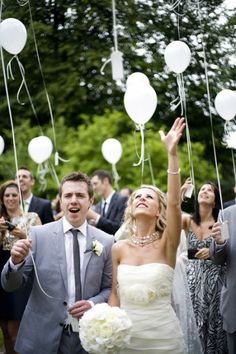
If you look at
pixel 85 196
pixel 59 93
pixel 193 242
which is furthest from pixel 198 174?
pixel 85 196

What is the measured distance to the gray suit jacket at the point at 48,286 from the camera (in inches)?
190

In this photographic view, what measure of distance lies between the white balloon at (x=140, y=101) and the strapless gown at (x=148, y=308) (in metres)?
2.23

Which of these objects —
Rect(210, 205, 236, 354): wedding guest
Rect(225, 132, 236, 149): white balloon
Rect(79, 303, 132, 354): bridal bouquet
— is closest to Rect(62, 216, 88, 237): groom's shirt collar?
Rect(79, 303, 132, 354): bridal bouquet

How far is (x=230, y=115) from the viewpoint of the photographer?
7.30 m

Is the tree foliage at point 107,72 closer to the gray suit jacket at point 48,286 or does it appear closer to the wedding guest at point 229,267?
the wedding guest at point 229,267

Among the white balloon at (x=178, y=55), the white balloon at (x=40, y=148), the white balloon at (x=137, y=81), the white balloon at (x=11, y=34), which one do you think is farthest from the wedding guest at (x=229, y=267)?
the white balloon at (x=40, y=148)

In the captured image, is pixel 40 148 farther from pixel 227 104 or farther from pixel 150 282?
pixel 150 282

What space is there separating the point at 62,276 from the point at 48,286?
11 centimetres

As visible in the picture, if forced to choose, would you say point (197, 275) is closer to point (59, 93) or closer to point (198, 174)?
point (59, 93)

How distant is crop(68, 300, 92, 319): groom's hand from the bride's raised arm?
674 mm

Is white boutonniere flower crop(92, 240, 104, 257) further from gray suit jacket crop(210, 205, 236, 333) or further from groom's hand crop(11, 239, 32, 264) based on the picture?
gray suit jacket crop(210, 205, 236, 333)

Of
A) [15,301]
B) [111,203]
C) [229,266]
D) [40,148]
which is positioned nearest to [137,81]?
[229,266]

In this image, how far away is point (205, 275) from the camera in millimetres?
7320

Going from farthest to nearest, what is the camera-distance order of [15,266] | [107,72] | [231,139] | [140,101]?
1. [107,72]
2. [231,139]
3. [140,101]
4. [15,266]
